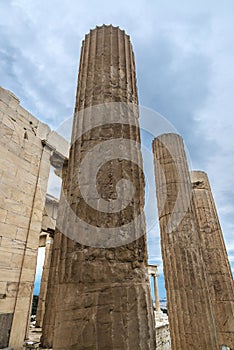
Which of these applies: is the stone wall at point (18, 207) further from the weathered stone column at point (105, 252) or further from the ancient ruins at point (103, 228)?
the weathered stone column at point (105, 252)

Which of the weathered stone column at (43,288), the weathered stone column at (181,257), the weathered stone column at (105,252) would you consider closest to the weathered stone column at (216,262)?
the weathered stone column at (181,257)

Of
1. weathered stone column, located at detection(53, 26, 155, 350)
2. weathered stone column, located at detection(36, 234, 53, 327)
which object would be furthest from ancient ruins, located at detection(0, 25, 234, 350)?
weathered stone column, located at detection(36, 234, 53, 327)

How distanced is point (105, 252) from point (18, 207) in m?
5.14

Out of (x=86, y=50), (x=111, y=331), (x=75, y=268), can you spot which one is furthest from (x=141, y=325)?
(x=86, y=50)

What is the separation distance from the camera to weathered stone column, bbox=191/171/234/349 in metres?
8.42

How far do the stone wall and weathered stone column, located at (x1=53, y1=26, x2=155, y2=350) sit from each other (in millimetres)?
4192

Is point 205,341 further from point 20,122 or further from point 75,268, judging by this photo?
point 20,122

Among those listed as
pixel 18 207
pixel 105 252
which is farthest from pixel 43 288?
pixel 105 252

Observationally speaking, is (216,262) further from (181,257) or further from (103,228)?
(103,228)

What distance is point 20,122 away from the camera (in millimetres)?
7410

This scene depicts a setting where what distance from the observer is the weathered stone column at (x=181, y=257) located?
5.50 m

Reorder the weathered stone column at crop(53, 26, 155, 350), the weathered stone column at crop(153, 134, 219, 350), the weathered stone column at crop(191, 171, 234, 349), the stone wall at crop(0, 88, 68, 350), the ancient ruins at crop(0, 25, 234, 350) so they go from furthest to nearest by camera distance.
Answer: the weathered stone column at crop(191, 171, 234, 349) < the stone wall at crop(0, 88, 68, 350) < the weathered stone column at crop(153, 134, 219, 350) < the ancient ruins at crop(0, 25, 234, 350) < the weathered stone column at crop(53, 26, 155, 350)

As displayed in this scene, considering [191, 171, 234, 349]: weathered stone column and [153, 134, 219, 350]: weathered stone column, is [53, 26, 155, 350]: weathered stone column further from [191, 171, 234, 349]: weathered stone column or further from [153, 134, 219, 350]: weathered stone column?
[191, 171, 234, 349]: weathered stone column

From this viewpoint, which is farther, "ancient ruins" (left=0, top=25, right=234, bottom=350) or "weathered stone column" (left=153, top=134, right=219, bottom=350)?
"weathered stone column" (left=153, top=134, right=219, bottom=350)
